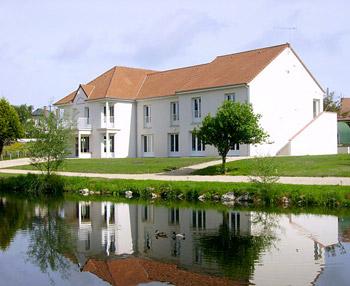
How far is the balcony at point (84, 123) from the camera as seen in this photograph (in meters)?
56.2

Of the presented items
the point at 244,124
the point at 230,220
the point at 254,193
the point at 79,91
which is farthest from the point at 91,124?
the point at 230,220

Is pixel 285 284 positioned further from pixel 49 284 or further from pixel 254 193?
pixel 254 193

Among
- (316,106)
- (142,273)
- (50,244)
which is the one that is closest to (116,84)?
(316,106)

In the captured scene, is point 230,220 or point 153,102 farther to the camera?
point 153,102

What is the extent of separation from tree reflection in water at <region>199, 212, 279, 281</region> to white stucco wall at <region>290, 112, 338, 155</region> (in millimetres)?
24859

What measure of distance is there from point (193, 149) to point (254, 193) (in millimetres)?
23284

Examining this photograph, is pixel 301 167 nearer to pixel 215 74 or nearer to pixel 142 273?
pixel 215 74

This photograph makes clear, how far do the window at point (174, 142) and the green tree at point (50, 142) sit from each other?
57.2 feet

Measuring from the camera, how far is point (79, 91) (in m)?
58.2

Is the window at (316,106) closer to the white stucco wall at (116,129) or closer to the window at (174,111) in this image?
the window at (174,111)

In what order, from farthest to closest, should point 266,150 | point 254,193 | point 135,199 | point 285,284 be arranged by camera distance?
point 266,150 → point 135,199 → point 254,193 → point 285,284

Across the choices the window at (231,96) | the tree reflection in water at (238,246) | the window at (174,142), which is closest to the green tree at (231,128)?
the window at (231,96)

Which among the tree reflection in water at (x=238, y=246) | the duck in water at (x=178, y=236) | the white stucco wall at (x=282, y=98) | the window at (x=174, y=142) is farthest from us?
the window at (x=174, y=142)

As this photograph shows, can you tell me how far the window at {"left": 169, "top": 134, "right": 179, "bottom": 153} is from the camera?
5138 cm
